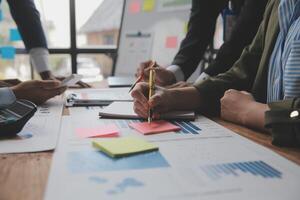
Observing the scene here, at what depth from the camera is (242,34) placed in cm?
120

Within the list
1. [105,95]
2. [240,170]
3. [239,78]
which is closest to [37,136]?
[240,170]

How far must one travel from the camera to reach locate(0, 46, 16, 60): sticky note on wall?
7.56 ft

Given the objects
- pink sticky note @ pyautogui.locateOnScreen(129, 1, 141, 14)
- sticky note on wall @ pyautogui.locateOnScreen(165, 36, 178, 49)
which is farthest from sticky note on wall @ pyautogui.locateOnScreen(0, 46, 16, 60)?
sticky note on wall @ pyautogui.locateOnScreen(165, 36, 178, 49)

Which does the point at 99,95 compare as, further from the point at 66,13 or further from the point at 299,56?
the point at 66,13

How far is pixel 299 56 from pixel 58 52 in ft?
6.68

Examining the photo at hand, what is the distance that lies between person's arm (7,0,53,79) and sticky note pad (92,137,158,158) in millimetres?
1132

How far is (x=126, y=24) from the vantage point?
88.7 inches

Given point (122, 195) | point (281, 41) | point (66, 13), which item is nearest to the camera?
point (122, 195)

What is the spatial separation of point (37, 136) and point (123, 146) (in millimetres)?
189

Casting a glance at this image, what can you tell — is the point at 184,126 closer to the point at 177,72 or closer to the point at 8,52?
the point at 177,72

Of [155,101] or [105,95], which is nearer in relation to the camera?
[155,101]

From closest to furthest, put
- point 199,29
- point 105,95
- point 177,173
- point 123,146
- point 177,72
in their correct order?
point 177,173 < point 123,146 < point 105,95 < point 177,72 < point 199,29

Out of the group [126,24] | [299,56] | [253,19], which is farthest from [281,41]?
[126,24]

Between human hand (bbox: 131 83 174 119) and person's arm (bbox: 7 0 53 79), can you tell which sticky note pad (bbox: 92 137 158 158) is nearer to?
human hand (bbox: 131 83 174 119)
